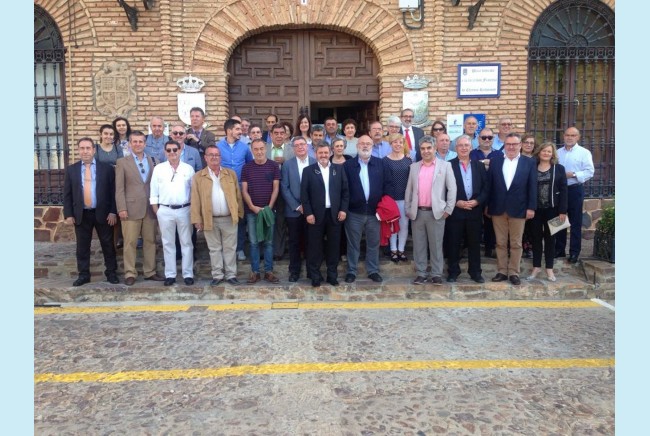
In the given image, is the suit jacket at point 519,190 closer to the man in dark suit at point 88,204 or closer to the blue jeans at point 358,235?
the blue jeans at point 358,235

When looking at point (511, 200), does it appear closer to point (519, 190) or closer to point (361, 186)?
point (519, 190)

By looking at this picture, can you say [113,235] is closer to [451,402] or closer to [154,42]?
[154,42]

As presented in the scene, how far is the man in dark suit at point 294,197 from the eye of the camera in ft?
20.0

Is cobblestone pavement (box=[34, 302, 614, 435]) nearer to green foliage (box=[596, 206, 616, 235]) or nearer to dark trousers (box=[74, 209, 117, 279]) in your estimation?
dark trousers (box=[74, 209, 117, 279])

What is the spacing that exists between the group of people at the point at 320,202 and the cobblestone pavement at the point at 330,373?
95cm

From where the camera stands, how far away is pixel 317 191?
232 inches

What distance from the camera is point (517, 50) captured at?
28.0 ft

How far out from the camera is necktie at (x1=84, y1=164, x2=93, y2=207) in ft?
19.7

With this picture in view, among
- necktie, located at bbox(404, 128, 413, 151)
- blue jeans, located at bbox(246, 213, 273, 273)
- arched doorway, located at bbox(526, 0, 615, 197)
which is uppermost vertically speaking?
arched doorway, located at bbox(526, 0, 615, 197)

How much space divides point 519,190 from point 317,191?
93.4 inches

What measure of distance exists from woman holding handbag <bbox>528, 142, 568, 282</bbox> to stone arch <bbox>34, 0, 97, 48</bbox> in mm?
7169

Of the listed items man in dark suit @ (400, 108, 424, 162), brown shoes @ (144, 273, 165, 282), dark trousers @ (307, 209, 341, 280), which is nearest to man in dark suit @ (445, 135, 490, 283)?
man in dark suit @ (400, 108, 424, 162)

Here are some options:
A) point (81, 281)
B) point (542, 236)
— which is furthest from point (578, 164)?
point (81, 281)

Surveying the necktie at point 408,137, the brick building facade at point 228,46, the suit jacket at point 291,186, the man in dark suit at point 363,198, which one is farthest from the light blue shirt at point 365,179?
the brick building facade at point 228,46
